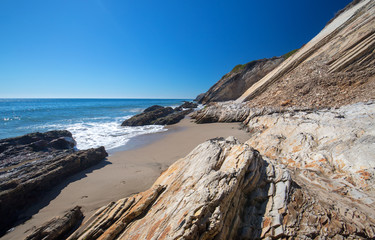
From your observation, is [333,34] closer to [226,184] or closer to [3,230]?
[226,184]

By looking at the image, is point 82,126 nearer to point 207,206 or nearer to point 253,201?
point 207,206

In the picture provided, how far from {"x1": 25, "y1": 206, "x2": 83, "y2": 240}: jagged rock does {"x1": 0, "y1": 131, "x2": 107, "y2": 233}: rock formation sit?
1972 mm

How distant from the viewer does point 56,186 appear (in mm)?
5977

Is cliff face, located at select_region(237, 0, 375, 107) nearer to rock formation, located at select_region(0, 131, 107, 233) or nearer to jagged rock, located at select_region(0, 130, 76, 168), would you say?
rock formation, located at select_region(0, 131, 107, 233)

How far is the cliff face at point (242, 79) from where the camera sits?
33.7m

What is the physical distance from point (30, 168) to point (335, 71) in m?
23.1

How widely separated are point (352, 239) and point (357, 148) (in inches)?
146

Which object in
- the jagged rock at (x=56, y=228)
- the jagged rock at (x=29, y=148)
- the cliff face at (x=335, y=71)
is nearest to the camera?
the jagged rock at (x=56, y=228)

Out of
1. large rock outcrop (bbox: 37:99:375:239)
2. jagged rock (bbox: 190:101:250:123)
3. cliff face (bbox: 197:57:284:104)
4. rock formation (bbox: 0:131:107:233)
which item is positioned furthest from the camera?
cliff face (bbox: 197:57:284:104)

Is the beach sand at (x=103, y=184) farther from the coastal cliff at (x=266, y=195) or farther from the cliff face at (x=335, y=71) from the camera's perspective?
the cliff face at (x=335, y=71)

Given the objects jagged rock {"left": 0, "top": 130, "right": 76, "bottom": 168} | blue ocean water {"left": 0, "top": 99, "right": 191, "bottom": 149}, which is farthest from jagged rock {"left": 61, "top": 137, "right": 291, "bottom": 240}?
blue ocean water {"left": 0, "top": 99, "right": 191, "bottom": 149}

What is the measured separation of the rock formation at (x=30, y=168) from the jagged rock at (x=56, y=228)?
197 centimetres

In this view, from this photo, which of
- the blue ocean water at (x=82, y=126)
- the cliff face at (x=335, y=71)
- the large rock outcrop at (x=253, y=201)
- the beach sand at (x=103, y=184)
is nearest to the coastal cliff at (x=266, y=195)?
the large rock outcrop at (x=253, y=201)

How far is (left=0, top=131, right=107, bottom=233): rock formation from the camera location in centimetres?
472
